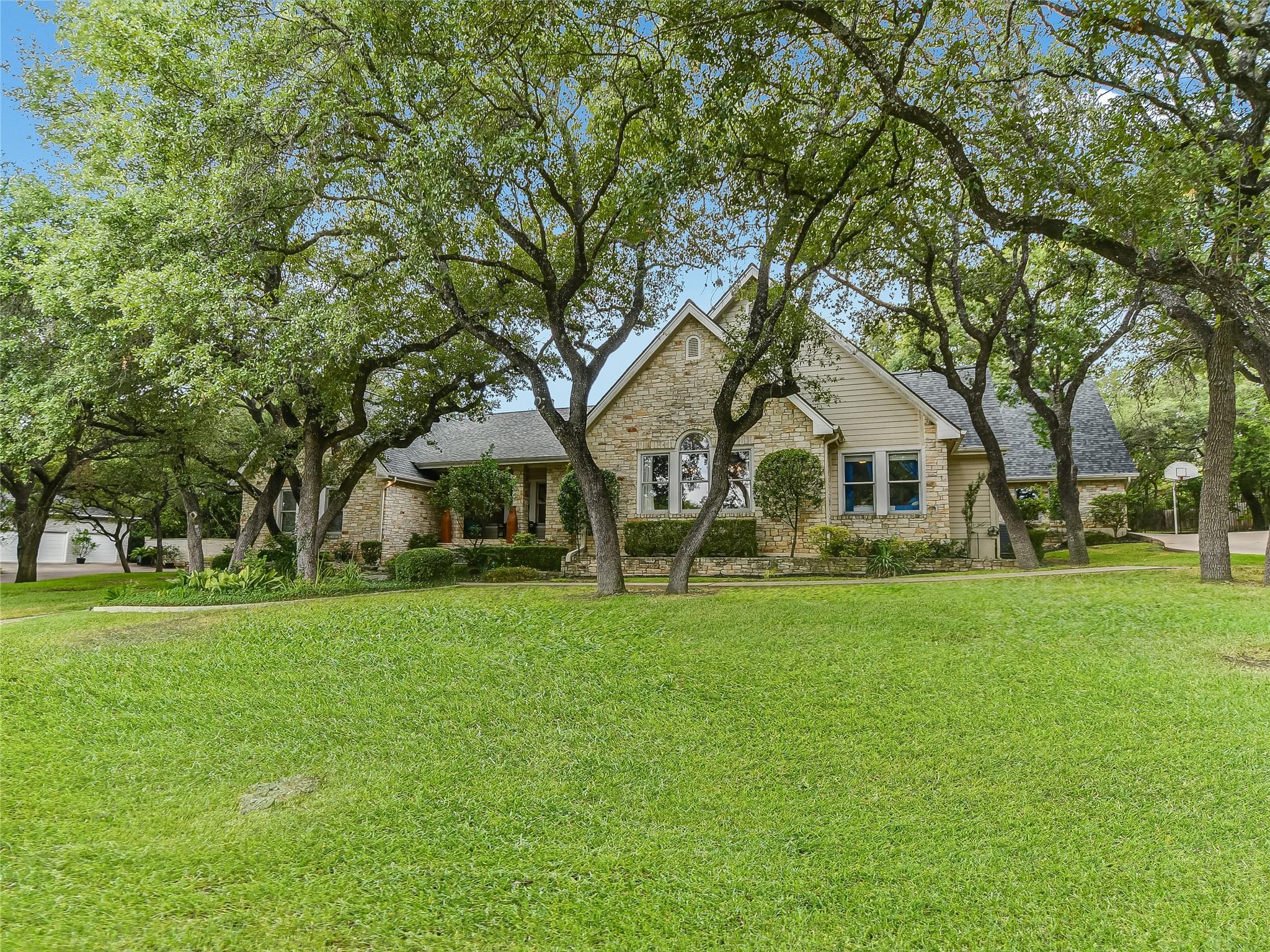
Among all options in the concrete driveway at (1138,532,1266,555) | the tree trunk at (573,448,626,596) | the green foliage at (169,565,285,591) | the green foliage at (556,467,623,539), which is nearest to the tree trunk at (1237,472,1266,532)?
the concrete driveway at (1138,532,1266,555)

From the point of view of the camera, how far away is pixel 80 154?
48.0 ft

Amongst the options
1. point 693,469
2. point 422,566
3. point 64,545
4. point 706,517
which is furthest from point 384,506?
point 64,545

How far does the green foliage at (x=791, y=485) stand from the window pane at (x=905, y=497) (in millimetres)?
2285

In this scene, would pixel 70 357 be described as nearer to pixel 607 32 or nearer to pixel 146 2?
pixel 146 2

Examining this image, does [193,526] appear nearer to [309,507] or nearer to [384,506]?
[384,506]

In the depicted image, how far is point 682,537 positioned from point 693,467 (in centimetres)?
216

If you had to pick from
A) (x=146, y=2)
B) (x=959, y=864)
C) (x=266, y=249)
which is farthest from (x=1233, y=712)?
(x=146, y=2)

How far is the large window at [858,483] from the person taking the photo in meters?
19.2

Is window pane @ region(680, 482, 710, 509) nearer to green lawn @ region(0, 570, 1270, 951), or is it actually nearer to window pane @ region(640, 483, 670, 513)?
window pane @ region(640, 483, 670, 513)

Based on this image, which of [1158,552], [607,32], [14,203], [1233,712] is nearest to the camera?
[1233,712]

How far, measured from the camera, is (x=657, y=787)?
5.02 m

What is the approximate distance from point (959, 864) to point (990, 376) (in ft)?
88.1

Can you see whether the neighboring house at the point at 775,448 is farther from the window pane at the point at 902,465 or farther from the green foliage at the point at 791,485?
the green foliage at the point at 791,485

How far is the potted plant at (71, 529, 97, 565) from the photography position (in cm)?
3531
